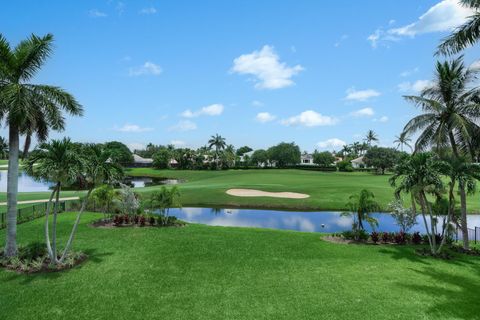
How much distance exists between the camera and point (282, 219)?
100 feet

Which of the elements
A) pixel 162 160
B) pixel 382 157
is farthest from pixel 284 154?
pixel 162 160

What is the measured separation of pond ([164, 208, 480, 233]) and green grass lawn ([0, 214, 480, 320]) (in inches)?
353

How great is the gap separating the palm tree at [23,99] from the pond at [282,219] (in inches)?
633

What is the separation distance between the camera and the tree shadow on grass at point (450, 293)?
10.4 metres

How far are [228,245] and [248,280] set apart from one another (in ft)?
16.1

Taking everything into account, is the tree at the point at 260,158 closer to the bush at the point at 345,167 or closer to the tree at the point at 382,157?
the bush at the point at 345,167

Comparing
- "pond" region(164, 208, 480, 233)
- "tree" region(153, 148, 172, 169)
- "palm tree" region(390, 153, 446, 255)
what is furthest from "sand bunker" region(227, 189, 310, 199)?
"tree" region(153, 148, 172, 169)

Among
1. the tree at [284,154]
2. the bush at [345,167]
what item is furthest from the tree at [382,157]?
the tree at [284,154]

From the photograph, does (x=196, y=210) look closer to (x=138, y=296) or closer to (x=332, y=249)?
(x=332, y=249)

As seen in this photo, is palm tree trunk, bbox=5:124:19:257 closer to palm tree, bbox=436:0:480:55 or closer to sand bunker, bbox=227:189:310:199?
palm tree, bbox=436:0:480:55

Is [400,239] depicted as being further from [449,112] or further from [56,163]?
[56,163]

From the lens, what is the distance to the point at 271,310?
1027cm

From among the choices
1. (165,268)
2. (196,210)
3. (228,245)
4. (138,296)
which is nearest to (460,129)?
(228,245)

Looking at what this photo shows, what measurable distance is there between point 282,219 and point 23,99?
22.8 m
